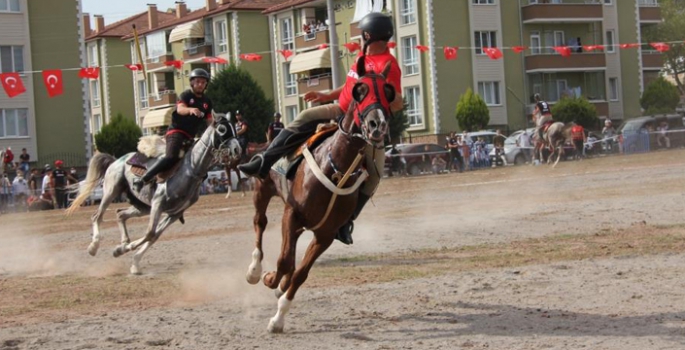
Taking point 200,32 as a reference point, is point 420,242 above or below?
below

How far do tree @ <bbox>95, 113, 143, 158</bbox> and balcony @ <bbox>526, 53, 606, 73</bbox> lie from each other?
28.2m

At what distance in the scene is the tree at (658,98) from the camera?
7931cm

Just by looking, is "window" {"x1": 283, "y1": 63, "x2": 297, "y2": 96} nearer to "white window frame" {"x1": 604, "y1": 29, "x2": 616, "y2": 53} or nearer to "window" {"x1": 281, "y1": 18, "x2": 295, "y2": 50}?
"window" {"x1": 281, "y1": 18, "x2": 295, "y2": 50}

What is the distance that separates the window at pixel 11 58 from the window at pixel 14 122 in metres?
2.43

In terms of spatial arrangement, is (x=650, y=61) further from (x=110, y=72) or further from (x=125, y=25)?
(x=125, y=25)

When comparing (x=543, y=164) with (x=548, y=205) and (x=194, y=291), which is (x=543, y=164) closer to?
(x=548, y=205)

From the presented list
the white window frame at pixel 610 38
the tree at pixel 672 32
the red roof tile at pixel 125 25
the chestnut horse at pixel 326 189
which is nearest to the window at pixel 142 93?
the red roof tile at pixel 125 25

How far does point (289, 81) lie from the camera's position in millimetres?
80500

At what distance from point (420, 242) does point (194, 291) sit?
5588 mm

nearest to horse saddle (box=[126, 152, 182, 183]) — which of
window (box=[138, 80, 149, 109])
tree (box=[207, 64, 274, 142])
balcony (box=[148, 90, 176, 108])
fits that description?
tree (box=[207, 64, 274, 142])

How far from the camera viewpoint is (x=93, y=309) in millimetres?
11188

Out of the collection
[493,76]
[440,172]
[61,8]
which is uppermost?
[61,8]

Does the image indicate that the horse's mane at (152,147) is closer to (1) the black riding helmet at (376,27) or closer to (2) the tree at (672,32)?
(1) the black riding helmet at (376,27)

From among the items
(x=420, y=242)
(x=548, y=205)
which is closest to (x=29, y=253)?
(x=420, y=242)
